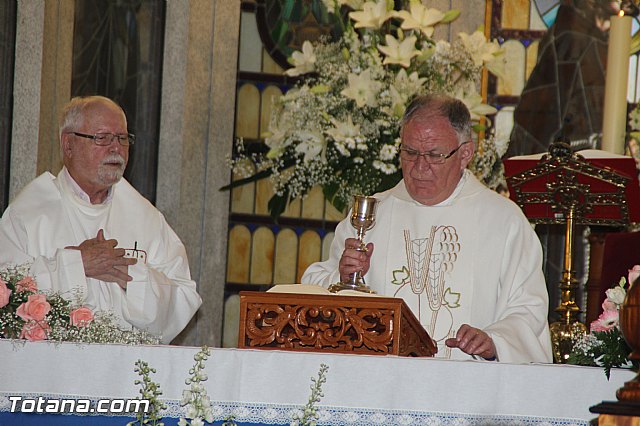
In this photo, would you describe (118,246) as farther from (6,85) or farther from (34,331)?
(6,85)

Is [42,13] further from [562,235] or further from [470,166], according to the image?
[562,235]

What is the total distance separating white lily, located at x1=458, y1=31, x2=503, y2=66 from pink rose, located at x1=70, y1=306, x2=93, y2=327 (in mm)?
3014

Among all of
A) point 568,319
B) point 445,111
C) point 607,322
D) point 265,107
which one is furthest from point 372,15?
point 607,322

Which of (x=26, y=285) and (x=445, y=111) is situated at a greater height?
(x=445, y=111)

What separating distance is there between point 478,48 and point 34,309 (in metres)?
3.23

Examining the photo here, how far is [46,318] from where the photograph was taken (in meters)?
4.66

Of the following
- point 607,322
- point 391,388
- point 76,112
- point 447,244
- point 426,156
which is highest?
point 76,112

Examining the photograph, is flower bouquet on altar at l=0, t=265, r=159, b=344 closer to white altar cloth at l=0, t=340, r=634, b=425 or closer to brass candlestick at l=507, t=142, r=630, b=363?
white altar cloth at l=0, t=340, r=634, b=425

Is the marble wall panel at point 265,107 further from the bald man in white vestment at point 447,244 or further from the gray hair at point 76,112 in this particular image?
the bald man in white vestment at point 447,244

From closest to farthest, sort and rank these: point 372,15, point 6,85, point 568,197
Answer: point 568,197 → point 372,15 → point 6,85

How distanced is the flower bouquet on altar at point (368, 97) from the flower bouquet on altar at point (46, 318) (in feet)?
6.55

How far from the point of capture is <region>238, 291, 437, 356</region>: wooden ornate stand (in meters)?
4.32

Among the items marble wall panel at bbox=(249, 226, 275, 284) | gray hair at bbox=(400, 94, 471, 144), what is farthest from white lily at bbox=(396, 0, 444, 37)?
marble wall panel at bbox=(249, 226, 275, 284)

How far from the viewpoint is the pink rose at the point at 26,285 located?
4.80 m
